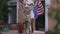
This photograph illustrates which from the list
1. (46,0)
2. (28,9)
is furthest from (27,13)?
(46,0)

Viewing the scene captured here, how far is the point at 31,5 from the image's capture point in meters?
6.81

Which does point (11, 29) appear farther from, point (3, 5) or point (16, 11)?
→ point (3, 5)

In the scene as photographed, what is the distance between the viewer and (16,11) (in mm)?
12398

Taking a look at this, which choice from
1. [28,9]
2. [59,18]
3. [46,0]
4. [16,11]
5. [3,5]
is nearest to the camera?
[59,18]

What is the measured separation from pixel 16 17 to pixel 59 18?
38.2ft

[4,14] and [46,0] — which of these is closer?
[4,14]

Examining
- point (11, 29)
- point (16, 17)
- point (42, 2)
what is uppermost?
point (42, 2)

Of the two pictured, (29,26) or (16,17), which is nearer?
(29,26)

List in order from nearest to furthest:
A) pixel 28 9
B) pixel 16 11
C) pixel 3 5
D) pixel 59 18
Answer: pixel 59 18, pixel 3 5, pixel 28 9, pixel 16 11

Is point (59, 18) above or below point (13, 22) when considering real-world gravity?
above

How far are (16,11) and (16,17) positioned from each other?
400mm

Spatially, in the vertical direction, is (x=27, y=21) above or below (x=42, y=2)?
below

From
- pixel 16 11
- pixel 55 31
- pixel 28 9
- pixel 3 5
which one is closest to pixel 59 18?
pixel 55 31

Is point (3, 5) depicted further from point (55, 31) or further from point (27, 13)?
point (27, 13)
